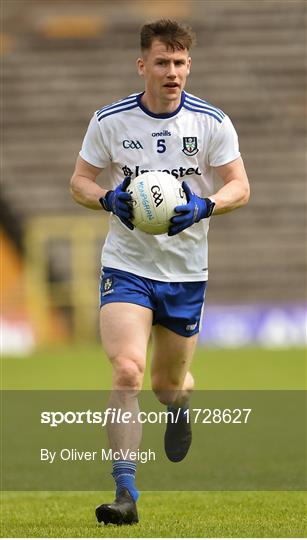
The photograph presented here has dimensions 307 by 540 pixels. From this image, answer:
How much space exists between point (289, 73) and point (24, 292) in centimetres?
852

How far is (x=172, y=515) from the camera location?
6.20 m

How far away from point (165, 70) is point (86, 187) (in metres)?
0.72

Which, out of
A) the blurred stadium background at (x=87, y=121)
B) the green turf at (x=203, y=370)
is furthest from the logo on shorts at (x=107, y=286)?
the blurred stadium background at (x=87, y=121)

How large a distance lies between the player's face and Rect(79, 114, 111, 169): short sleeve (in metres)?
0.36

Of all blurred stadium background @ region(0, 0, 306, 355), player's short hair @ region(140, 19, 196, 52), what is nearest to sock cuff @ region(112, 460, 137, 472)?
player's short hair @ region(140, 19, 196, 52)

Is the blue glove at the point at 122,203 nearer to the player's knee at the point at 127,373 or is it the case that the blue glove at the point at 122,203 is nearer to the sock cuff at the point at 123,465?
the player's knee at the point at 127,373

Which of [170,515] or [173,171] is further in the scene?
[173,171]

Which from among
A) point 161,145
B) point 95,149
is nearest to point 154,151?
point 161,145

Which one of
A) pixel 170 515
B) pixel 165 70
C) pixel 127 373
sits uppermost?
pixel 165 70

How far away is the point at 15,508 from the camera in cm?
658

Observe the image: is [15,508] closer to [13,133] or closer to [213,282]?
[213,282]

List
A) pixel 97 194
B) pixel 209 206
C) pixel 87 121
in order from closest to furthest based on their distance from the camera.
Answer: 1. pixel 209 206
2. pixel 97 194
3. pixel 87 121

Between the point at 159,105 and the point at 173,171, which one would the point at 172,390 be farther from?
the point at 159,105

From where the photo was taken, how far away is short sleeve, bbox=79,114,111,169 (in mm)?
6441
